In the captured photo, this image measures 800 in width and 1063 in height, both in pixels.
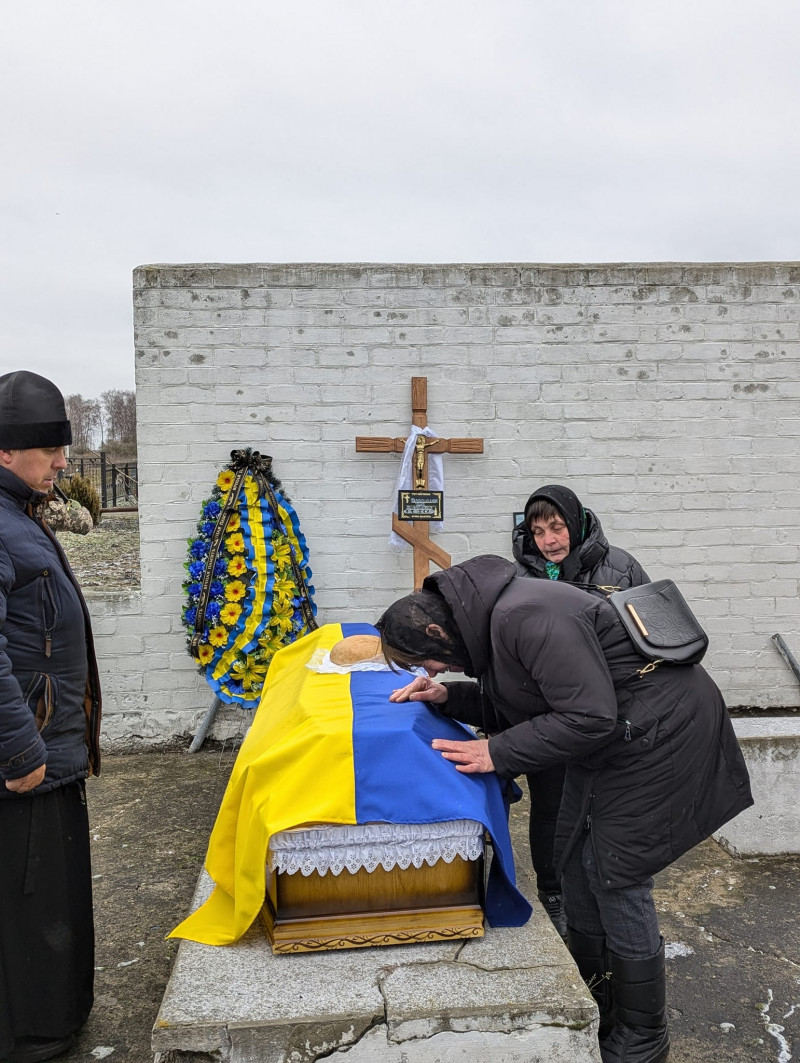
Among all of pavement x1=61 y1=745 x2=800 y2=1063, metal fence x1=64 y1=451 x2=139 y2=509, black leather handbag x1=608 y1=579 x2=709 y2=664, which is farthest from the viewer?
metal fence x1=64 y1=451 x2=139 y2=509

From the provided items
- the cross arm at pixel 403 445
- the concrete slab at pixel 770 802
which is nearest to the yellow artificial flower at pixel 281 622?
the cross arm at pixel 403 445

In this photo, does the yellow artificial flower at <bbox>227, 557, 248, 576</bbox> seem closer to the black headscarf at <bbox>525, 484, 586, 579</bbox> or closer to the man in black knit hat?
the black headscarf at <bbox>525, 484, 586, 579</bbox>

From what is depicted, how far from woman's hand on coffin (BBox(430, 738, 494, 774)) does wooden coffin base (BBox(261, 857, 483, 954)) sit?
9.6 inches

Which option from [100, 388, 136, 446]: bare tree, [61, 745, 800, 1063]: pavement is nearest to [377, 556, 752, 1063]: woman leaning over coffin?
[61, 745, 800, 1063]: pavement

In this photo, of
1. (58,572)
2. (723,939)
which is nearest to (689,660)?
(723,939)

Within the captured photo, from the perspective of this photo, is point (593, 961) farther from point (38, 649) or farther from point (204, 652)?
point (204, 652)

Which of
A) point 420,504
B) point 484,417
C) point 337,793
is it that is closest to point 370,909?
point 337,793

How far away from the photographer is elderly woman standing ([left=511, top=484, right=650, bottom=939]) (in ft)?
10.4

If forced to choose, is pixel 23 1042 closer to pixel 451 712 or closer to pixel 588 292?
pixel 451 712

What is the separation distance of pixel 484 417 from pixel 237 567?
1.64 meters

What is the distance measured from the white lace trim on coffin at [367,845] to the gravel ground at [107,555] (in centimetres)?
333

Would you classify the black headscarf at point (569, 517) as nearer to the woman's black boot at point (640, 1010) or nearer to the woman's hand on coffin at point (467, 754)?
the woman's hand on coffin at point (467, 754)

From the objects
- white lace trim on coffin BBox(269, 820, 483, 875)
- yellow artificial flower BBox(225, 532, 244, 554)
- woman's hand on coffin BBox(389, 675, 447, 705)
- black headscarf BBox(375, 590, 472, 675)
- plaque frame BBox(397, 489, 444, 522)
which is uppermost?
plaque frame BBox(397, 489, 444, 522)

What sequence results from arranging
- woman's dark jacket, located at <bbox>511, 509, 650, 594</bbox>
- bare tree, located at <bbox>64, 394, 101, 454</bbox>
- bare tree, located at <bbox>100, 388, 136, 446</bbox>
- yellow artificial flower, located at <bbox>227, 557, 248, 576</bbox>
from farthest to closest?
bare tree, located at <bbox>64, 394, 101, 454</bbox> < bare tree, located at <bbox>100, 388, 136, 446</bbox> < yellow artificial flower, located at <bbox>227, 557, 248, 576</bbox> < woman's dark jacket, located at <bbox>511, 509, 650, 594</bbox>
